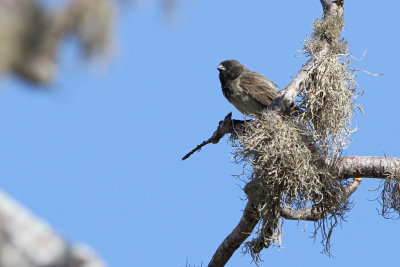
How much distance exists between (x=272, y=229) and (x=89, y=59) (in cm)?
308

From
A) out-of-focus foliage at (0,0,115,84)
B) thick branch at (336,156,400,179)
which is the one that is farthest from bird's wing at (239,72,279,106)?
out-of-focus foliage at (0,0,115,84)

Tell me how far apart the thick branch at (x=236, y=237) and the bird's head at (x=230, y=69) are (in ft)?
7.43

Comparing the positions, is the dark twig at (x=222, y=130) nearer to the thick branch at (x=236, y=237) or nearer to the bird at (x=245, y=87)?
the bird at (x=245, y=87)

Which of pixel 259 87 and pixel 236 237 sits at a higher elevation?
pixel 259 87

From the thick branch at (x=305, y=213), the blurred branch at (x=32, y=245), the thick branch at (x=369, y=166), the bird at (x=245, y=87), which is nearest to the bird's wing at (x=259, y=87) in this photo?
the bird at (x=245, y=87)

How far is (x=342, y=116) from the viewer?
5629 millimetres

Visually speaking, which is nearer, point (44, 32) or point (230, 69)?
point (44, 32)

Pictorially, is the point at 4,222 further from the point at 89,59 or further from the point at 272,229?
the point at 272,229

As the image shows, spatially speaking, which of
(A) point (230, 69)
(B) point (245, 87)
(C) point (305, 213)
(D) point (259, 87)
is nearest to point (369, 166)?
(C) point (305, 213)

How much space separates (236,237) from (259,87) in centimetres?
193

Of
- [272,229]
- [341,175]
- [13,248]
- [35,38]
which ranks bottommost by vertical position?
[13,248]

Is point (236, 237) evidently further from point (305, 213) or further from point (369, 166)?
point (369, 166)

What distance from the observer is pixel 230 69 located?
7.47 meters

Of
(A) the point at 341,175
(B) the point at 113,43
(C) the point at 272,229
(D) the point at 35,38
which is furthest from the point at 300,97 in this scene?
(D) the point at 35,38
